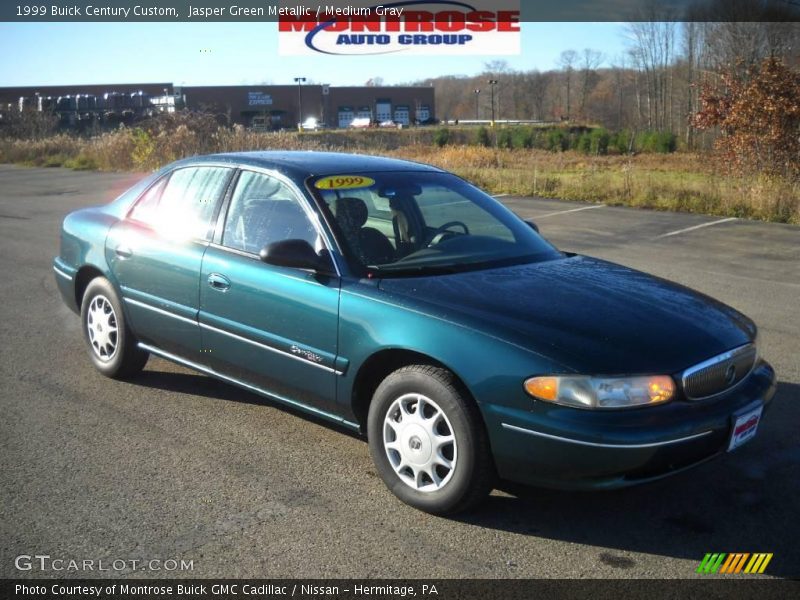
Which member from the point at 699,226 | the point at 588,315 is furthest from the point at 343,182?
the point at 699,226

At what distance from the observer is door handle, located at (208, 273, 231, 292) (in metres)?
4.76

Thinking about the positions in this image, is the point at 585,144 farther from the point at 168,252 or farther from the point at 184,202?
the point at 168,252

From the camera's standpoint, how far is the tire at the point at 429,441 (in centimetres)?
366

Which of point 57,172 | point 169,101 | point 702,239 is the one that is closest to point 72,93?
point 169,101

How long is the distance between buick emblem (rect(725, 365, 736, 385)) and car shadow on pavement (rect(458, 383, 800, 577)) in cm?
43

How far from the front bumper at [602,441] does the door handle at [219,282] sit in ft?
6.01

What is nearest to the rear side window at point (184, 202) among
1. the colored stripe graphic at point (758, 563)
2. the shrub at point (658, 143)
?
the colored stripe graphic at point (758, 563)

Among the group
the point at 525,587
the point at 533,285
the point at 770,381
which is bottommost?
the point at 525,587

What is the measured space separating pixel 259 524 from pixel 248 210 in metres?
1.91

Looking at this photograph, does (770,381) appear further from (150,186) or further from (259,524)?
(150,186)

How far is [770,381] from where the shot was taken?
407cm

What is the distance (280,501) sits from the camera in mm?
4012

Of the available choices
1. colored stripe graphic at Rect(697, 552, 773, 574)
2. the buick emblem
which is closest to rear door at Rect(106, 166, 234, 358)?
the buick emblem
